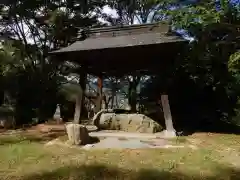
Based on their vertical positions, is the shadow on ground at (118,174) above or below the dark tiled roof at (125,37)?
below

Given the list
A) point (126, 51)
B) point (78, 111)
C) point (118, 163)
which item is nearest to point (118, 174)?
point (118, 163)

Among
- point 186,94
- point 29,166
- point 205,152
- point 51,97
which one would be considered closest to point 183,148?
point 205,152

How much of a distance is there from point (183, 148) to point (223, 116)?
6.22m

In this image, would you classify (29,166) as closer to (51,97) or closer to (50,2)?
(51,97)

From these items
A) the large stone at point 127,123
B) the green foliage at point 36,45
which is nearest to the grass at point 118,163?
the large stone at point 127,123

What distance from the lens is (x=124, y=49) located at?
847 centimetres

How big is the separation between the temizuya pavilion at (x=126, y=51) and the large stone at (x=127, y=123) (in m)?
0.49

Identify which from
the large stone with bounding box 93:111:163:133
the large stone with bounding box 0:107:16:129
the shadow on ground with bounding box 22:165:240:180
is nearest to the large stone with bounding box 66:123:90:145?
the shadow on ground with bounding box 22:165:240:180

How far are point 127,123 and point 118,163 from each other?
12.5 feet

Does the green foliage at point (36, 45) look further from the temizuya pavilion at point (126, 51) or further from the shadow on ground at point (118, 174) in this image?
the shadow on ground at point (118, 174)

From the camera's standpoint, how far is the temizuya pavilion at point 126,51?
325 inches

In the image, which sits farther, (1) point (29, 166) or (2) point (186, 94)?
(2) point (186, 94)

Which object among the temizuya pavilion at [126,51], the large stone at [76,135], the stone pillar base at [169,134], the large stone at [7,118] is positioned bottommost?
the stone pillar base at [169,134]

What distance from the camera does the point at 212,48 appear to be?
34.8 ft
